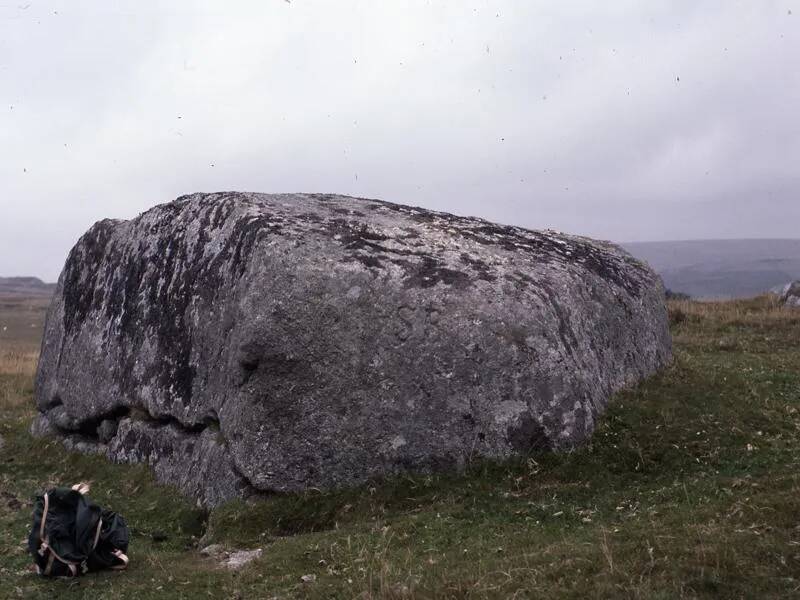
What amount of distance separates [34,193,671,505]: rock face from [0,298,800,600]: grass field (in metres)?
0.38

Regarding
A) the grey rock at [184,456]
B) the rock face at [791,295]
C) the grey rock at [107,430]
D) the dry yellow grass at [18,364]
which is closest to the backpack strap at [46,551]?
the grey rock at [184,456]

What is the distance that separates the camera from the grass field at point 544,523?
5707 millimetres

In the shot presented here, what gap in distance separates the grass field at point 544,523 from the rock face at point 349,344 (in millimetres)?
383

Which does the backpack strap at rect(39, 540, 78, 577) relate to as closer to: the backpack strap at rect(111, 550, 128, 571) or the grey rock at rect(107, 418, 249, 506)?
the backpack strap at rect(111, 550, 128, 571)

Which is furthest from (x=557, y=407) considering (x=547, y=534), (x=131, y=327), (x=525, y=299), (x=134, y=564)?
(x=131, y=327)

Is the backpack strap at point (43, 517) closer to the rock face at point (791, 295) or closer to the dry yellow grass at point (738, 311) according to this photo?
the dry yellow grass at point (738, 311)

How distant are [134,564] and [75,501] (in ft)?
2.86

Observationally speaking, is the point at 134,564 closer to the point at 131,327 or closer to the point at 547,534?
the point at 547,534

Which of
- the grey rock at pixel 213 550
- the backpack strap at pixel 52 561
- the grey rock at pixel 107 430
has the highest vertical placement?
the grey rock at pixel 107 430

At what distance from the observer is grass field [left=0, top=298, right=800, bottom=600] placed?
5.71 m

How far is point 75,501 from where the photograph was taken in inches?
293

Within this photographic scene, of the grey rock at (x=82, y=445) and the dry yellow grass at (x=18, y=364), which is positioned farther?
the dry yellow grass at (x=18, y=364)

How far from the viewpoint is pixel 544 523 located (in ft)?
24.3

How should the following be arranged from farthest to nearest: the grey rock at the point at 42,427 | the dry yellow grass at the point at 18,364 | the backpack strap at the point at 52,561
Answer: the dry yellow grass at the point at 18,364, the grey rock at the point at 42,427, the backpack strap at the point at 52,561
